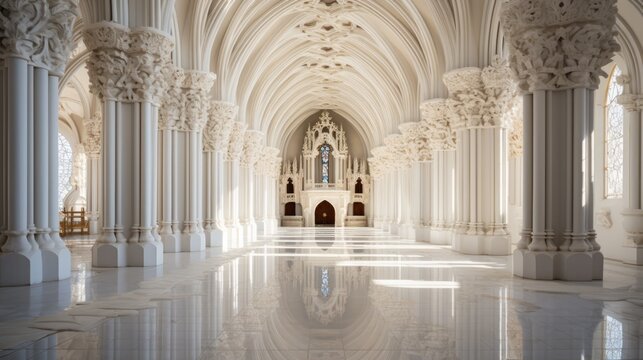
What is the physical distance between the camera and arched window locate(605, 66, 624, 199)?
49.9 feet

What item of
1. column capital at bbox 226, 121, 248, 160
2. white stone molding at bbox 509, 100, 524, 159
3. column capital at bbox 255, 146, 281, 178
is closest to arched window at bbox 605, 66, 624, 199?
white stone molding at bbox 509, 100, 524, 159

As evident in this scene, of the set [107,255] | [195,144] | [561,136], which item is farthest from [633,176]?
[107,255]

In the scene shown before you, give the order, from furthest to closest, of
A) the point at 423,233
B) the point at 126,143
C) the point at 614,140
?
the point at 423,233 → the point at 614,140 → the point at 126,143

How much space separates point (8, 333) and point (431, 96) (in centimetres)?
1779

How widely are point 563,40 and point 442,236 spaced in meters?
12.0

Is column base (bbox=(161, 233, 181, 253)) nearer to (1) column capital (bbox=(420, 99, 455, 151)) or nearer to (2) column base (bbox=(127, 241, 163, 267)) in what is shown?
(2) column base (bbox=(127, 241, 163, 267))

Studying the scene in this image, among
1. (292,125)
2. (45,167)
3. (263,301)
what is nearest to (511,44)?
(263,301)

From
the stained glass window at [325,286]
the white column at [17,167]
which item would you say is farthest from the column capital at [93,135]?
the stained glass window at [325,286]

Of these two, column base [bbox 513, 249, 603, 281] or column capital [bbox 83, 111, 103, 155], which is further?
column capital [bbox 83, 111, 103, 155]

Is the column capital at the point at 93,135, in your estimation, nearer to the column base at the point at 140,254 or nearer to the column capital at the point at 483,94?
the column base at the point at 140,254

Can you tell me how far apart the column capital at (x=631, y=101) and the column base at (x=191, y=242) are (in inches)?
465

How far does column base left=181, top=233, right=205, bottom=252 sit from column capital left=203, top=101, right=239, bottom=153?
14.4 feet

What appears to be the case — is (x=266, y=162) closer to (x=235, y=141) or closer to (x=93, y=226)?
(x=93, y=226)

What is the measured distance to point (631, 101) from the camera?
46.0ft
